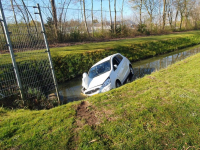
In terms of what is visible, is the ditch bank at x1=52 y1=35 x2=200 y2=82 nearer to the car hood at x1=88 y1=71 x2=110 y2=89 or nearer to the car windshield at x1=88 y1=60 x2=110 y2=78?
the car windshield at x1=88 y1=60 x2=110 y2=78

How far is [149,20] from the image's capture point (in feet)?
108

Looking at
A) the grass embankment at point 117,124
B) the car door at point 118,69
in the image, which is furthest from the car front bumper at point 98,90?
the grass embankment at point 117,124

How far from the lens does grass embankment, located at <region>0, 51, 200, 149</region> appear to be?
9.92 ft

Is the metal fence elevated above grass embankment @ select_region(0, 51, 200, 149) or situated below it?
above

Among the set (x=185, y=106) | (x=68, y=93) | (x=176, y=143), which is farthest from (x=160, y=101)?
(x=68, y=93)

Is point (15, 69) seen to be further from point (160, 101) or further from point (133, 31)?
point (133, 31)

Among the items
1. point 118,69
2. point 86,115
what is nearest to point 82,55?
point 118,69

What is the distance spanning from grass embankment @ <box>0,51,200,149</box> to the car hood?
67.9 inches

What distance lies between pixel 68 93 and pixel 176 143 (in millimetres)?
6576

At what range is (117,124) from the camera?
355 cm

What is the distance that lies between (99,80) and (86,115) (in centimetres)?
301

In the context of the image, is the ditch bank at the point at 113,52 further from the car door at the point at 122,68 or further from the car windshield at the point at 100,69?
the car door at the point at 122,68

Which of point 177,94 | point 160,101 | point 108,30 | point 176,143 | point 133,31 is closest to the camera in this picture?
→ point 176,143

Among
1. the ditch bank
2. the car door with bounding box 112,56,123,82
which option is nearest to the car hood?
the car door with bounding box 112,56,123,82
